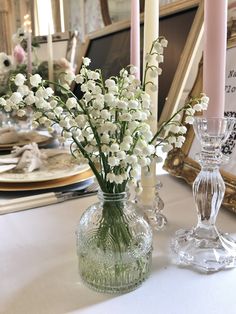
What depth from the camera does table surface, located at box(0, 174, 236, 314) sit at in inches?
12.7

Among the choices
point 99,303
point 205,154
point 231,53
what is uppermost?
point 231,53

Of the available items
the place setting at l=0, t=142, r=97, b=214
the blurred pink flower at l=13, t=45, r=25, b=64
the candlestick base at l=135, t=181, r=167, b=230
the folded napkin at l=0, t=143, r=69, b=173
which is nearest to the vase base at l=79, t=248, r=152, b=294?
the candlestick base at l=135, t=181, r=167, b=230

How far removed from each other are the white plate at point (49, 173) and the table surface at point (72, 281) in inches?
4.7

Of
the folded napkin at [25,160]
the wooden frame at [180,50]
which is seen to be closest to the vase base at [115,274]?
the folded napkin at [25,160]

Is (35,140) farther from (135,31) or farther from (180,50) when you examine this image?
(135,31)

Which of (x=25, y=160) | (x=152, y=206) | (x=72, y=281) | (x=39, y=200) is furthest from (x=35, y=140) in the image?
(x=72, y=281)

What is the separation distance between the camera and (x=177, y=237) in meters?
0.45

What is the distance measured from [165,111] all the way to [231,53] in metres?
0.23

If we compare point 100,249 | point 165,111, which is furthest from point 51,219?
point 165,111

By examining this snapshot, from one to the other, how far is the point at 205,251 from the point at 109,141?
195mm

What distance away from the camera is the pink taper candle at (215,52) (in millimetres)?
357

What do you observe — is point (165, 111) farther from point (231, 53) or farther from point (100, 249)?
point (100, 249)

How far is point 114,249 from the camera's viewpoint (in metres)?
0.35

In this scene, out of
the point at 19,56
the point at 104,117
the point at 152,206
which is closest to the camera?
the point at 104,117
